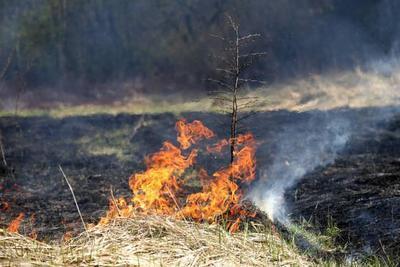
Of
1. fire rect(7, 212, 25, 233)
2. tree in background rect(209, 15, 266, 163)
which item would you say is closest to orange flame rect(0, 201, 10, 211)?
fire rect(7, 212, 25, 233)

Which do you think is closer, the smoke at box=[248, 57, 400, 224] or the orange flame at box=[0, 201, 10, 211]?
the orange flame at box=[0, 201, 10, 211]

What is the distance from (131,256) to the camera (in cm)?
748

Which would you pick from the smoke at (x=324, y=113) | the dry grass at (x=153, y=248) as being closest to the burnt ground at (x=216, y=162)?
the smoke at (x=324, y=113)

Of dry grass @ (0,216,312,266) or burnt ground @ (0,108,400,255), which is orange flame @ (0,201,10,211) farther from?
dry grass @ (0,216,312,266)

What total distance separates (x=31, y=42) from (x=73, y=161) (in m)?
9.47

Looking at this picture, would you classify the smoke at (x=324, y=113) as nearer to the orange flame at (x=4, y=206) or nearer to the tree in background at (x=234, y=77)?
the tree in background at (x=234, y=77)

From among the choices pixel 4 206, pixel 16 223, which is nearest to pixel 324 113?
pixel 4 206

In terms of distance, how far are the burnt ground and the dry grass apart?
288cm

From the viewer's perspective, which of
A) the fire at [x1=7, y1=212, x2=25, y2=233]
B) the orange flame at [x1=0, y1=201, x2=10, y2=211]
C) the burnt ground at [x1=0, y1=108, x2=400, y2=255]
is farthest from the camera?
the orange flame at [x1=0, y1=201, x2=10, y2=211]

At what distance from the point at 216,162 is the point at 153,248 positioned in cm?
1191

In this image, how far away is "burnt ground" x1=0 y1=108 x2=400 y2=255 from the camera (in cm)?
1284

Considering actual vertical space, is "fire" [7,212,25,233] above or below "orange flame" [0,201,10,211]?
above

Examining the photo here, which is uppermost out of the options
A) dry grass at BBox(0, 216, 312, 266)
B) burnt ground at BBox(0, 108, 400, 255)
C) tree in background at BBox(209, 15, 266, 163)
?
tree in background at BBox(209, 15, 266, 163)

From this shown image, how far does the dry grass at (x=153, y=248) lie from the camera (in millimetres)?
7371
